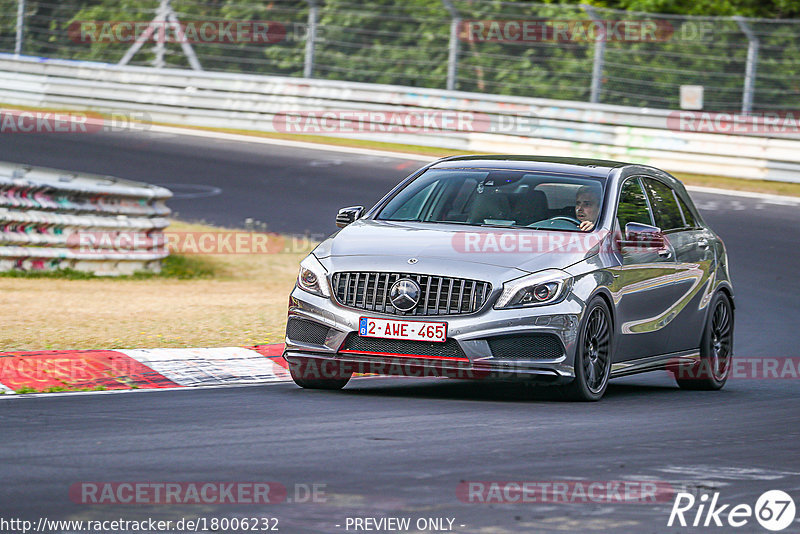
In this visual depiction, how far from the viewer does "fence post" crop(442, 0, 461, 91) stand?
25.7 meters

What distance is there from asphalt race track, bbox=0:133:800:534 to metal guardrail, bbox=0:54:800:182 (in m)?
11.8

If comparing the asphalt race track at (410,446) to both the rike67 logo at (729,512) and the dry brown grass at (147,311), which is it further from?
the dry brown grass at (147,311)

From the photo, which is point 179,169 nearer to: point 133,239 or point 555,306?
point 133,239

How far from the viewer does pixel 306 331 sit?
9203 millimetres

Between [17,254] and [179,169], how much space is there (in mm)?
8062

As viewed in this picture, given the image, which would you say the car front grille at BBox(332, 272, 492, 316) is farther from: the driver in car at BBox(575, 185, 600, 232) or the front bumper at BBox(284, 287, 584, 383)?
the driver in car at BBox(575, 185, 600, 232)

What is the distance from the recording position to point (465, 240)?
9297mm

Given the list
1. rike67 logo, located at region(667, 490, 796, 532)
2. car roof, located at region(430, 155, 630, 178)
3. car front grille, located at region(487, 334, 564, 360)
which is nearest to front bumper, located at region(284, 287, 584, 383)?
car front grille, located at region(487, 334, 564, 360)

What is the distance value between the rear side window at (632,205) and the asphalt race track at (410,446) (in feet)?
4.09

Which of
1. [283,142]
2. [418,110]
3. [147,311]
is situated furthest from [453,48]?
[147,311]

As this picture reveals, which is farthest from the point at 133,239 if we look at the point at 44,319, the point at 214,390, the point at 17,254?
the point at 214,390

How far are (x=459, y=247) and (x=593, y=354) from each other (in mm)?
1097

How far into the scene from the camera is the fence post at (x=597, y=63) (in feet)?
80.6

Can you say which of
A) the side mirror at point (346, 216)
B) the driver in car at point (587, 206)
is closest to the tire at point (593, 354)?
the driver in car at point (587, 206)
